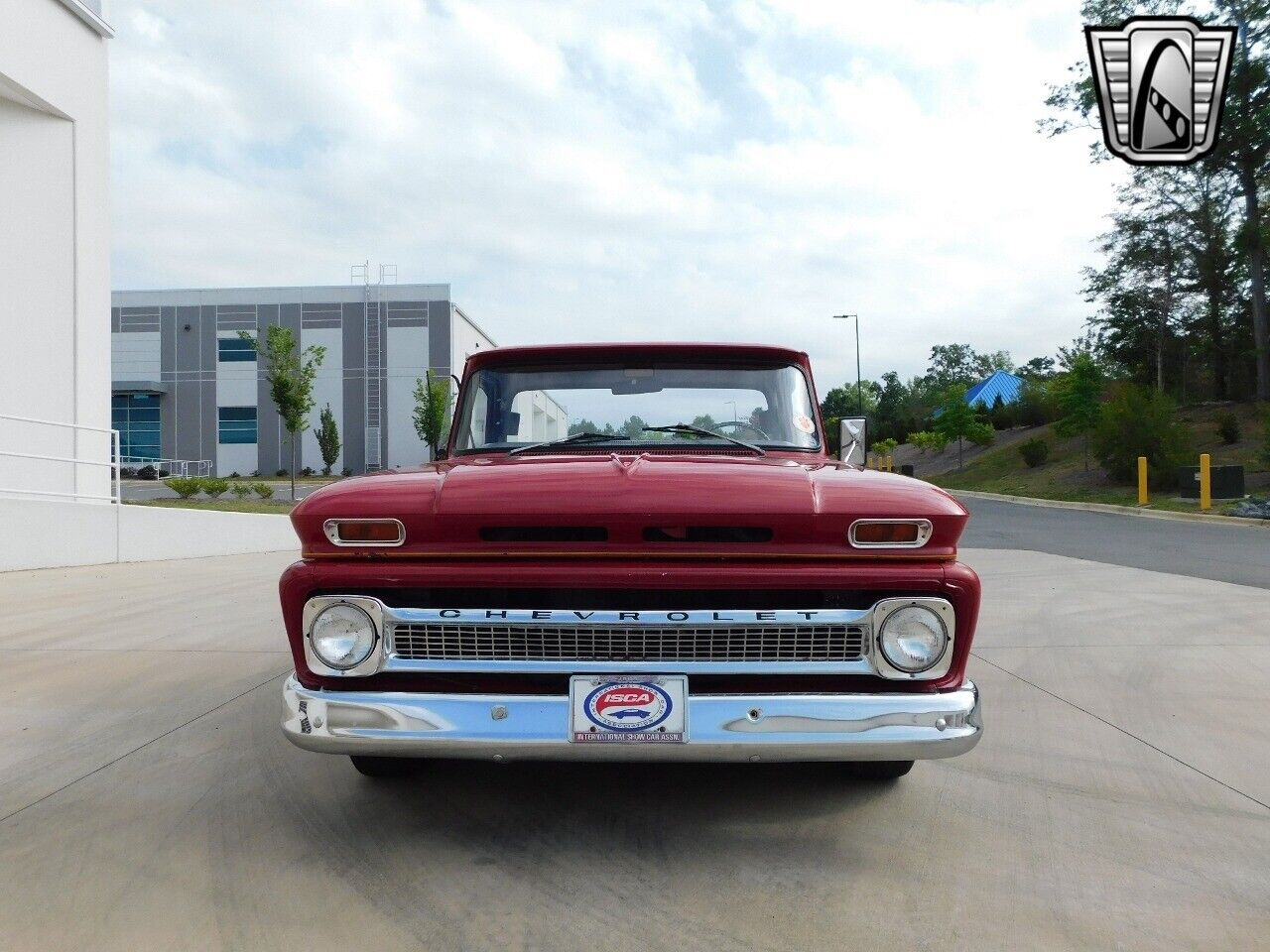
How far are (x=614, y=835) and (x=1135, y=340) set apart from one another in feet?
131

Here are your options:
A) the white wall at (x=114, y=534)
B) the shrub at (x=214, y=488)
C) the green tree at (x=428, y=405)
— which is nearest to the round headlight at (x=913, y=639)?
the white wall at (x=114, y=534)

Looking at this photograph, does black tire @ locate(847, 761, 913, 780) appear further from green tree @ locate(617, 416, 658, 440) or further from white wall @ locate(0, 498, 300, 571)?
white wall @ locate(0, 498, 300, 571)

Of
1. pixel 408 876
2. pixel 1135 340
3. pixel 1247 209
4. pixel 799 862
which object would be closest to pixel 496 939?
pixel 408 876

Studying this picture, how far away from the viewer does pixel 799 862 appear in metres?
2.59

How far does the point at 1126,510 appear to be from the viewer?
64.4ft

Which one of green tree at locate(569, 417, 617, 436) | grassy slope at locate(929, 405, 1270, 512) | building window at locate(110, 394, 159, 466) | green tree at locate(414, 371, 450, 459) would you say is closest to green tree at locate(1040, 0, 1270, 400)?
grassy slope at locate(929, 405, 1270, 512)

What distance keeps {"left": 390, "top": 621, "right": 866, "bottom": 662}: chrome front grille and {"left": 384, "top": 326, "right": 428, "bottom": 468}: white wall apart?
4176 centimetres

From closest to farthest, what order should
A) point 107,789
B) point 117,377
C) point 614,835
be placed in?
point 614,835 < point 107,789 < point 117,377

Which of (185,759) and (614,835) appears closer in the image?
(614,835)

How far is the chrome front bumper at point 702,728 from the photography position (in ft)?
7.80

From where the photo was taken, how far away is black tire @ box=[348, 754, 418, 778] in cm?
315

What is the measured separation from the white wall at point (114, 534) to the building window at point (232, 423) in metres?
33.5

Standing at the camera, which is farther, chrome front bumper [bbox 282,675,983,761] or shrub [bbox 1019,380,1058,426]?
shrub [bbox 1019,380,1058,426]

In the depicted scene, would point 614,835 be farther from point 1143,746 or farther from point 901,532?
point 1143,746
